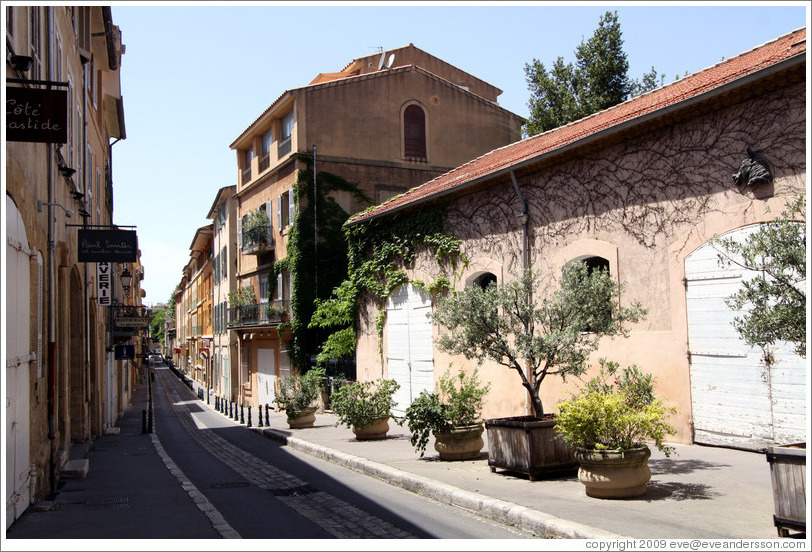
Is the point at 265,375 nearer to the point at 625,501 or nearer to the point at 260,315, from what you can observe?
the point at 260,315

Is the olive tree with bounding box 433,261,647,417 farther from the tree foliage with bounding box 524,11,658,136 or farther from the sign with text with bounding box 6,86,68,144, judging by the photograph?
the tree foliage with bounding box 524,11,658,136

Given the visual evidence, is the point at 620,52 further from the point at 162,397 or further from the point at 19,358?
the point at 162,397

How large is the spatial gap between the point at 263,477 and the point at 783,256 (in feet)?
27.2

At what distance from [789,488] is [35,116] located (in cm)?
722

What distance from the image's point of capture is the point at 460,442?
10.5 meters

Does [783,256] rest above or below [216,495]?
above

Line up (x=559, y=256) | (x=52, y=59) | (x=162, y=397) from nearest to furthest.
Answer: (x=52, y=59) → (x=559, y=256) → (x=162, y=397)

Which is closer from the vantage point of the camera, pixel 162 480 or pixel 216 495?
pixel 216 495

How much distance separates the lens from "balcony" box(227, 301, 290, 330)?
26.5 metres

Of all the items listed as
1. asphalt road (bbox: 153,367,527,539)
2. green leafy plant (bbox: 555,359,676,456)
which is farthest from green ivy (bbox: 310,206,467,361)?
green leafy plant (bbox: 555,359,676,456)

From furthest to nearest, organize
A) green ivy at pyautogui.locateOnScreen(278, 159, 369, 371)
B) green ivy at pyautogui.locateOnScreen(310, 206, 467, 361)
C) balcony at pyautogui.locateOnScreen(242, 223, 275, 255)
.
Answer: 1. balcony at pyautogui.locateOnScreen(242, 223, 275, 255)
2. green ivy at pyautogui.locateOnScreen(278, 159, 369, 371)
3. green ivy at pyautogui.locateOnScreen(310, 206, 467, 361)

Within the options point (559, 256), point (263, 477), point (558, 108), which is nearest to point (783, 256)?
point (559, 256)

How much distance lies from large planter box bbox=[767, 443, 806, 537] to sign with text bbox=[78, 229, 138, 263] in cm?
1093

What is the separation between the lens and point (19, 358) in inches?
290
